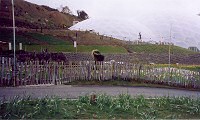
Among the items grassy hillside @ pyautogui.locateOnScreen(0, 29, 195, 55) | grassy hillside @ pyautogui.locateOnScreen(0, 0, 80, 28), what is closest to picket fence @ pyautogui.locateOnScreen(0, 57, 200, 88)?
grassy hillside @ pyautogui.locateOnScreen(0, 29, 195, 55)

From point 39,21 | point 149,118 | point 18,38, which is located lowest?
point 149,118

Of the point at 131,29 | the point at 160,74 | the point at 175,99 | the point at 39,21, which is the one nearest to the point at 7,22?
the point at 39,21

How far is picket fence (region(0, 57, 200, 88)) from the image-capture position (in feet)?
70.7

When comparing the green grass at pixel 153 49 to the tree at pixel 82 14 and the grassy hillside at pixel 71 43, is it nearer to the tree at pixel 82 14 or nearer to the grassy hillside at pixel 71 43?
the grassy hillside at pixel 71 43

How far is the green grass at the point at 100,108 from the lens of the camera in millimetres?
12562

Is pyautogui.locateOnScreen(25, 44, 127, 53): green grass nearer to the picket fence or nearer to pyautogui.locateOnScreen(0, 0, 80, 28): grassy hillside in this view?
pyautogui.locateOnScreen(0, 0, 80, 28): grassy hillside

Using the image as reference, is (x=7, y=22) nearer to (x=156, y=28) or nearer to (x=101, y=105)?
(x=156, y=28)

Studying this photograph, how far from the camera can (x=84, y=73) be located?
24250 millimetres

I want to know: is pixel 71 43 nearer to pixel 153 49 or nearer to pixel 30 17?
pixel 153 49

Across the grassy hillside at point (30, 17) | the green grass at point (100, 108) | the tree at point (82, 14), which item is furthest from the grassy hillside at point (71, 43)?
the tree at point (82, 14)

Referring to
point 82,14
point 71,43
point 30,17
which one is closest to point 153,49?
point 71,43

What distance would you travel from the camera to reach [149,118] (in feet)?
42.3

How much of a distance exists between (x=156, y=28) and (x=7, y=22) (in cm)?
2693

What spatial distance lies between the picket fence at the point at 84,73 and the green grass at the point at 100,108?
7716mm
